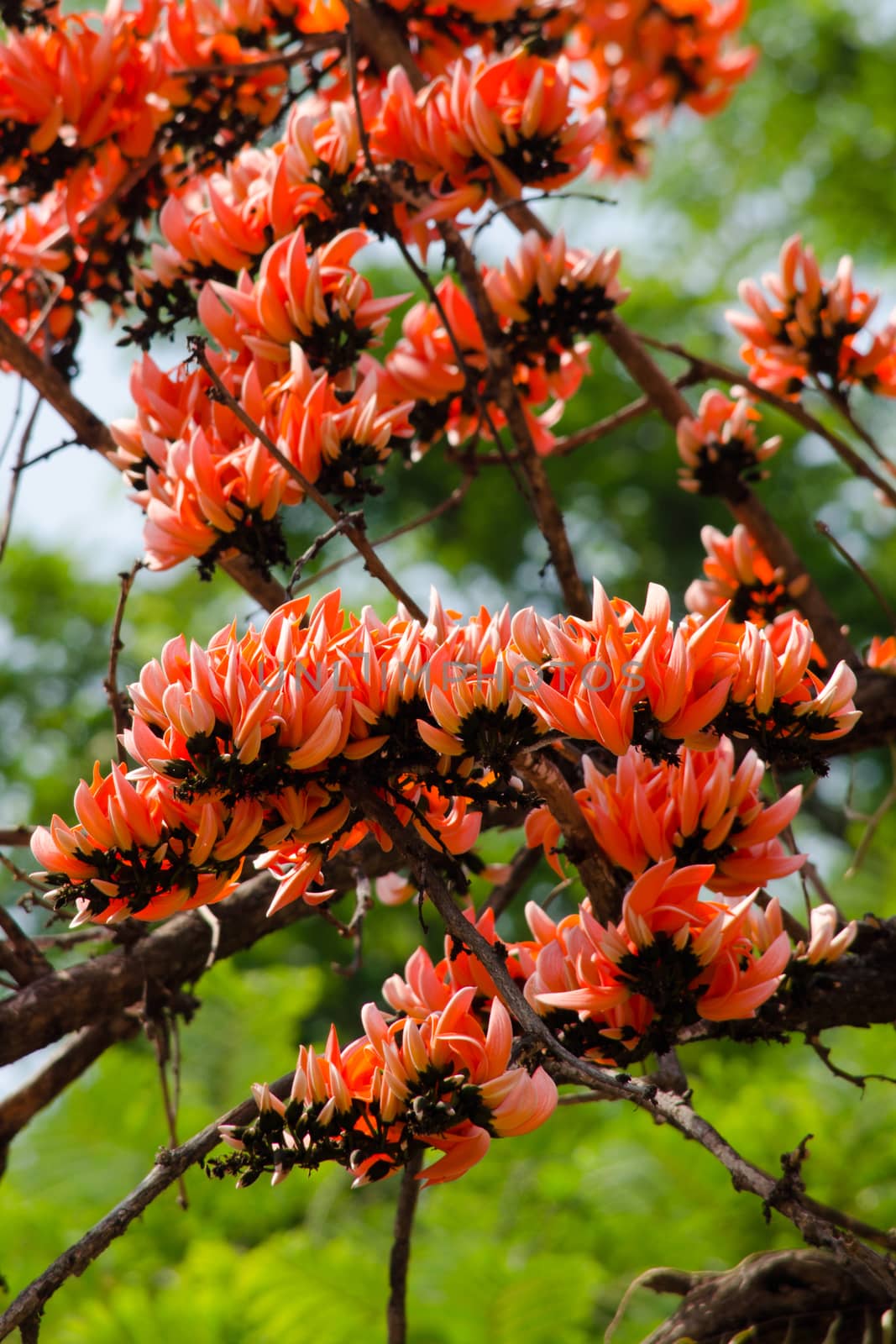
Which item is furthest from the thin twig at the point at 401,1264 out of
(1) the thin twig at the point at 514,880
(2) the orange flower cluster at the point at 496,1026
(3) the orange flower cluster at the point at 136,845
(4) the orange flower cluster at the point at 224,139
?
(4) the orange flower cluster at the point at 224,139

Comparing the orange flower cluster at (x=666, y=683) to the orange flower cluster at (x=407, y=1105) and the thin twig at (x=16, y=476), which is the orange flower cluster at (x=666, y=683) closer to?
the orange flower cluster at (x=407, y=1105)

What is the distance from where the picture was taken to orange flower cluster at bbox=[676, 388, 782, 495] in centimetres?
207

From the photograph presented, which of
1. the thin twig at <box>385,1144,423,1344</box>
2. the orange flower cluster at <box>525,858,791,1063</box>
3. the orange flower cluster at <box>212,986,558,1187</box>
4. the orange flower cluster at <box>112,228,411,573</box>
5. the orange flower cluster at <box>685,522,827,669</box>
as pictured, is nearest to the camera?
the orange flower cluster at <box>212,986,558,1187</box>

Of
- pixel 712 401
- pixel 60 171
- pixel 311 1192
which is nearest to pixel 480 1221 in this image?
pixel 311 1192

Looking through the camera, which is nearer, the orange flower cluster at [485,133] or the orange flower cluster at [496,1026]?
the orange flower cluster at [496,1026]

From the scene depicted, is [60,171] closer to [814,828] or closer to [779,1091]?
[779,1091]

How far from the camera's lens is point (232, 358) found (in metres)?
1.58

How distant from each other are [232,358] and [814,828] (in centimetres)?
562

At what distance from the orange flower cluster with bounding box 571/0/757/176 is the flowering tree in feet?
2.59

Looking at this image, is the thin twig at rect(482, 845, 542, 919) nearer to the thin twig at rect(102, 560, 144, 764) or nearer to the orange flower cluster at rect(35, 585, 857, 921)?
the thin twig at rect(102, 560, 144, 764)

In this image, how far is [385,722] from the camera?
3.15 ft

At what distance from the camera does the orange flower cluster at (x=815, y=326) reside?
6.43 feet

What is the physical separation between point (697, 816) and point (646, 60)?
9.44 feet

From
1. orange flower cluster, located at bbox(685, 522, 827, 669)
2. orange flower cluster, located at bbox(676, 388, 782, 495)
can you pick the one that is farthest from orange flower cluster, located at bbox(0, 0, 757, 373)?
orange flower cluster, located at bbox(685, 522, 827, 669)
